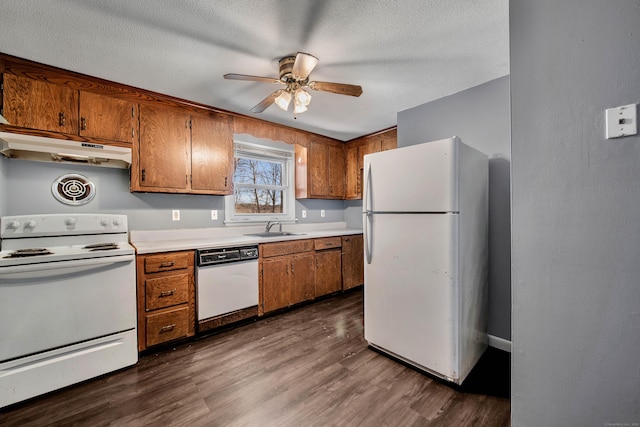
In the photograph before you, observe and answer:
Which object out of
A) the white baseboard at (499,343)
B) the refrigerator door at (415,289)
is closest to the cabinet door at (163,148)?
the refrigerator door at (415,289)

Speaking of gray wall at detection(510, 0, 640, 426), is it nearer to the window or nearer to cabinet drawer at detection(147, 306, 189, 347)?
cabinet drawer at detection(147, 306, 189, 347)

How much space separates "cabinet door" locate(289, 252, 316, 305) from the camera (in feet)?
9.84

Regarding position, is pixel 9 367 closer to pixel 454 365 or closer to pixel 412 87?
pixel 454 365

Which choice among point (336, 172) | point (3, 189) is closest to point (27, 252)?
point (3, 189)

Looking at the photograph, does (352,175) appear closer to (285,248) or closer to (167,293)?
(285,248)

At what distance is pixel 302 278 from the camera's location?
307 cm

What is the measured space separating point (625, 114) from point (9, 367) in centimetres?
321

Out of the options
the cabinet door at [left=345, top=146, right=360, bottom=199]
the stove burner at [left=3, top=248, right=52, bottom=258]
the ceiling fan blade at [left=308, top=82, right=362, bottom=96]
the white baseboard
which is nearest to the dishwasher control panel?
the stove burner at [left=3, top=248, right=52, bottom=258]

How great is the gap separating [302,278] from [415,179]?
6.09ft

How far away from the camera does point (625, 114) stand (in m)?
0.84

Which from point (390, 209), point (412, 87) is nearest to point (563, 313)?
point (390, 209)

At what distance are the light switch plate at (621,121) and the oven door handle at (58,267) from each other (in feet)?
8.96

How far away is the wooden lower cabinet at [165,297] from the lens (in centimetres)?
208

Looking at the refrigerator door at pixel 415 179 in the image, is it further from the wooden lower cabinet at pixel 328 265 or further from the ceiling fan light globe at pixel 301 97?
the wooden lower cabinet at pixel 328 265
